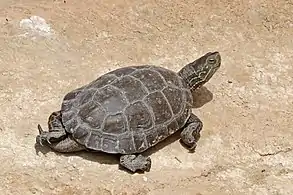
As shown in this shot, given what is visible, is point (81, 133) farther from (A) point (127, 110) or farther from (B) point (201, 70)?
(B) point (201, 70)

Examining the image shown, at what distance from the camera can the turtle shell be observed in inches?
214

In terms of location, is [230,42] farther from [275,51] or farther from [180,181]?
[180,181]

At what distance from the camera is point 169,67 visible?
663 cm

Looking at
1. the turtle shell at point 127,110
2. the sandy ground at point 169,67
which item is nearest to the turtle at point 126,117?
the turtle shell at point 127,110

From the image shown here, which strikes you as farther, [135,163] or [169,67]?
[169,67]

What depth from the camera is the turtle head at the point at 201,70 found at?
20.2 feet

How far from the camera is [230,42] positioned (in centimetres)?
698

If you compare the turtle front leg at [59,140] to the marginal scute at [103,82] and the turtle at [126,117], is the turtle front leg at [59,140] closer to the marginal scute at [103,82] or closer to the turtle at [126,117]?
the turtle at [126,117]

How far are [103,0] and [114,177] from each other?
2.57 meters

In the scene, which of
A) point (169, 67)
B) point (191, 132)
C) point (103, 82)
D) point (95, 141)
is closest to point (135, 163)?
point (95, 141)

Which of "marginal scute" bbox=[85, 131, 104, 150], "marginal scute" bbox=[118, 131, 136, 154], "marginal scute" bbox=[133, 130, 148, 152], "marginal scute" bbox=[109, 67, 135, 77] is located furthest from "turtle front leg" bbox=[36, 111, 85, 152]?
"marginal scute" bbox=[109, 67, 135, 77]

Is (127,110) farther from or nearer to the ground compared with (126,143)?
farther from the ground

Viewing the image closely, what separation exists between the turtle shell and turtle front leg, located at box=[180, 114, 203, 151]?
73 mm

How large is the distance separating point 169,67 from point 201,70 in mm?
524
